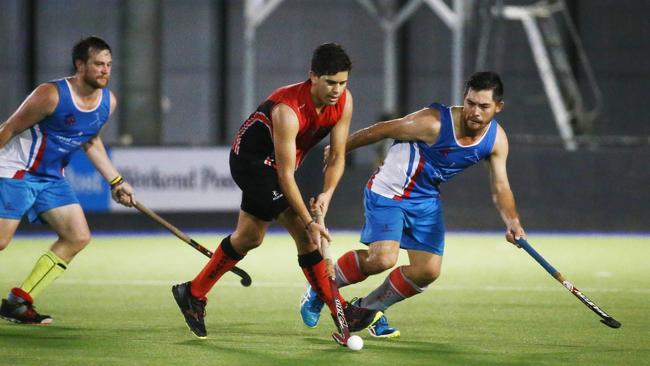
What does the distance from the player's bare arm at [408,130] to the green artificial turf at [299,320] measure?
1.02 metres

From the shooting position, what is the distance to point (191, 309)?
20.3 feet

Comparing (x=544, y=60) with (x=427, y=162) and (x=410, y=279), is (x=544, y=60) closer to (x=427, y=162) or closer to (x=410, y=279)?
(x=427, y=162)

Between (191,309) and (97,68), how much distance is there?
138cm

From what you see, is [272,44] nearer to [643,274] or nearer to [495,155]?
[643,274]

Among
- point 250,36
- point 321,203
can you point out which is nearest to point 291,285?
point 321,203

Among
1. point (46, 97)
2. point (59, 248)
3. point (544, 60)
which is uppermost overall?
point (46, 97)

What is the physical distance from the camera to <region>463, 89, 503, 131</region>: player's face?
5.99 metres

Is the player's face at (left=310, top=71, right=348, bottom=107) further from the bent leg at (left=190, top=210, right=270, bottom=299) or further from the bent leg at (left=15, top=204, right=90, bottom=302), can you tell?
the bent leg at (left=15, top=204, right=90, bottom=302)

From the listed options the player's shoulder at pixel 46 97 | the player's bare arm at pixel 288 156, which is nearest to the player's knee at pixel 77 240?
the player's shoulder at pixel 46 97

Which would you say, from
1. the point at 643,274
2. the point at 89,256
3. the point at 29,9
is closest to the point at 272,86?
the point at 29,9

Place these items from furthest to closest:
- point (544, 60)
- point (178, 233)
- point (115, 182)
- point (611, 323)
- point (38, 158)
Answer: point (544, 60), point (178, 233), point (115, 182), point (38, 158), point (611, 323)

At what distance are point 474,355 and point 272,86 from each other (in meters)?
Answer: 17.7

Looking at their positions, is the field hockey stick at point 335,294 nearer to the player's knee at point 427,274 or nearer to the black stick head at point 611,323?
the player's knee at point 427,274

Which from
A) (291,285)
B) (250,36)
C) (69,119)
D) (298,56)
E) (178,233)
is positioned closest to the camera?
(69,119)
